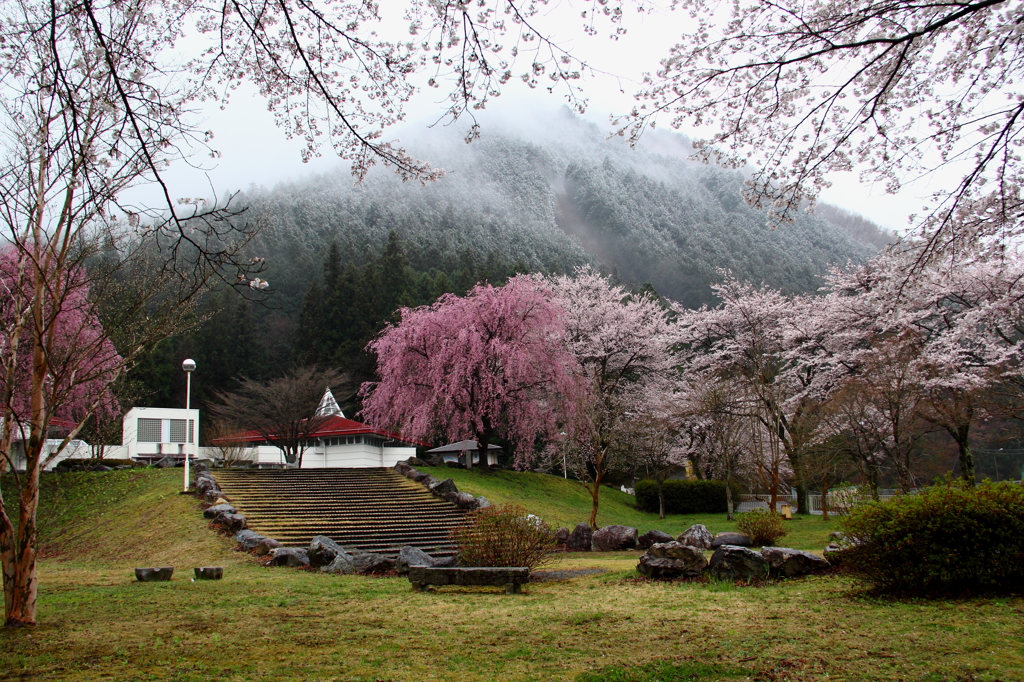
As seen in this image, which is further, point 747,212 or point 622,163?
point 622,163

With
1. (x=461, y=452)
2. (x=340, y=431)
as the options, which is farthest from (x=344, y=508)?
(x=461, y=452)

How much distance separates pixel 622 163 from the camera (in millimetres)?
129125

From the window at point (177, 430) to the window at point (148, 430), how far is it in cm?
55

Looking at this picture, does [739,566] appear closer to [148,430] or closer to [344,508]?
[344,508]

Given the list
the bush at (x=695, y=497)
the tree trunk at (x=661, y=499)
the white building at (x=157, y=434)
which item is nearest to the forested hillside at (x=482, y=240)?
the white building at (x=157, y=434)

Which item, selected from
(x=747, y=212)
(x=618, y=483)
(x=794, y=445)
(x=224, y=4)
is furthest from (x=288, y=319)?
(x=747, y=212)

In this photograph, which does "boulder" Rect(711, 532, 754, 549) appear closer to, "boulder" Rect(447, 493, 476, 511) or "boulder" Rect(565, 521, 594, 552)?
"boulder" Rect(565, 521, 594, 552)

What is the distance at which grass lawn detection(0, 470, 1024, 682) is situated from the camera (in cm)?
436

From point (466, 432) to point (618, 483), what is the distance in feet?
59.8

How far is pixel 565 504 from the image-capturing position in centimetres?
2341

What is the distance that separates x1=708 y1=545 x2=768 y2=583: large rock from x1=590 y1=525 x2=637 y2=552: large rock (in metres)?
6.27

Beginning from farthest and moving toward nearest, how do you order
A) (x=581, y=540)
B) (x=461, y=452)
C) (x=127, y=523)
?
(x=461, y=452)
(x=127, y=523)
(x=581, y=540)

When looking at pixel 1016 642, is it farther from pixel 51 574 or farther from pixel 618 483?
pixel 618 483

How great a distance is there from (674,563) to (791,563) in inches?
57.8
